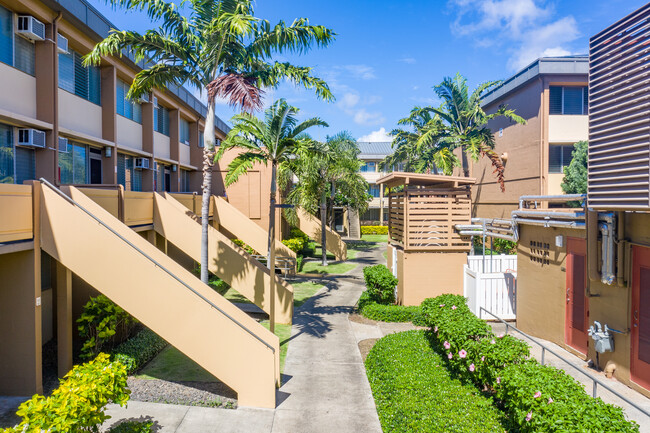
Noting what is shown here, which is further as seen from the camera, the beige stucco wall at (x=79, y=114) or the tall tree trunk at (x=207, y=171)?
the beige stucco wall at (x=79, y=114)

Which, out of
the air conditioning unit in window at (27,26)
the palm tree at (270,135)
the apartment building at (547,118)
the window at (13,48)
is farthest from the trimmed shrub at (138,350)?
the apartment building at (547,118)

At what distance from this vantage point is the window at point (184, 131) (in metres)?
25.6

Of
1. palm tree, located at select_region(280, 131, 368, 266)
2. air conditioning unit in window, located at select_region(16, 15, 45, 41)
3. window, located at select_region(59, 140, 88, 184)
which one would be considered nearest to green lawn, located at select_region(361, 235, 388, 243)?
palm tree, located at select_region(280, 131, 368, 266)

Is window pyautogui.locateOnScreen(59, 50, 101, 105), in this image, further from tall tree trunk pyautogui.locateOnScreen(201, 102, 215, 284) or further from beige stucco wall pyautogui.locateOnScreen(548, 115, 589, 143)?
beige stucco wall pyautogui.locateOnScreen(548, 115, 589, 143)

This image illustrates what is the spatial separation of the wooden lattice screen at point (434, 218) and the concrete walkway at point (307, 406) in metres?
4.05

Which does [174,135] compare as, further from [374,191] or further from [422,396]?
[374,191]

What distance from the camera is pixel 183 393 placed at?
8727 millimetres

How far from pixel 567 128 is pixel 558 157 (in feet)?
5.24

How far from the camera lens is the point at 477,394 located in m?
7.95

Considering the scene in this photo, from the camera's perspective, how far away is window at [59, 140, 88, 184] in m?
13.9

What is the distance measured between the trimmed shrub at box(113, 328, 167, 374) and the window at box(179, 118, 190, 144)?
16.6 metres

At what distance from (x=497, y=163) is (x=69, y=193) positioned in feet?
66.8

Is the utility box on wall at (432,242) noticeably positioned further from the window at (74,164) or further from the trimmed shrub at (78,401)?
the window at (74,164)

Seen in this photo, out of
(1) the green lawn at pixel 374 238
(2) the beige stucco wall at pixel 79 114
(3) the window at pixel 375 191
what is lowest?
(1) the green lawn at pixel 374 238
